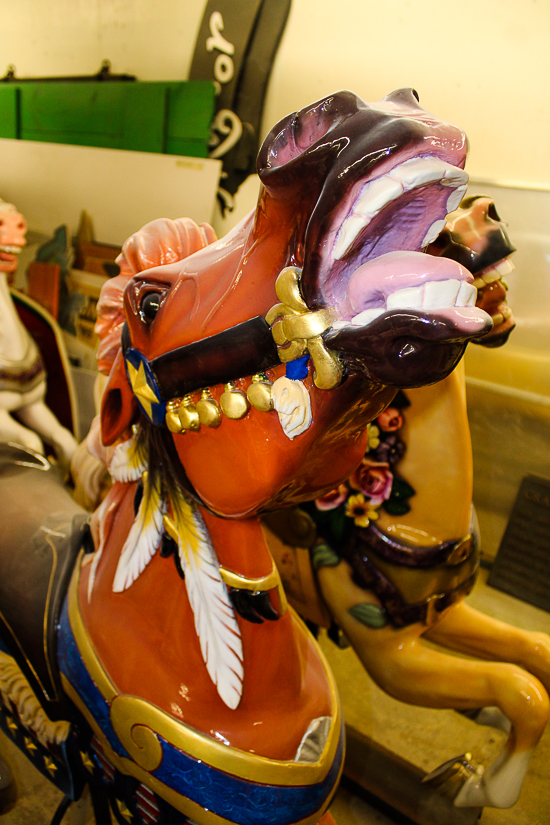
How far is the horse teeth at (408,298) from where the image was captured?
0.27 metres

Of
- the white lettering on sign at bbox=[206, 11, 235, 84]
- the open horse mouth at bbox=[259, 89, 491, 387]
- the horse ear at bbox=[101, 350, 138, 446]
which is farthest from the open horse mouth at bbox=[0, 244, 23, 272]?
the open horse mouth at bbox=[259, 89, 491, 387]

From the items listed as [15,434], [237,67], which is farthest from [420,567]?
[15,434]

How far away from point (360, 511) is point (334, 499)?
1.9 inches

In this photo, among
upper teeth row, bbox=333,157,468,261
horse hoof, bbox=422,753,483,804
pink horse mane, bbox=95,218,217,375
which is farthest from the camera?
horse hoof, bbox=422,753,483,804

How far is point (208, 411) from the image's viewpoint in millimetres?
392

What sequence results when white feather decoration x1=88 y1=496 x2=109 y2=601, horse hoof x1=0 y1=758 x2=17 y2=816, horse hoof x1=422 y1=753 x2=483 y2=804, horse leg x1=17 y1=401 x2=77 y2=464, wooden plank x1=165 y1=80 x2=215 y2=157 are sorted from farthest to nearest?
horse leg x1=17 y1=401 x2=77 y2=464, wooden plank x1=165 y1=80 x2=215 y2=157, horse hoof x1=422 y1=753 x2=483 y2=804, horse hoof x1=0 y1=758 x2=17 y2=816, white feather decoration x1=88 y1=496 x2=109 y2=601

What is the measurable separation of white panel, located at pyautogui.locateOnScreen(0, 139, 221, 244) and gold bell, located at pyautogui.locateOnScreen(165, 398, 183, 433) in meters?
1.38

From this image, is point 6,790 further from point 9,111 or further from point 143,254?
point 9,111

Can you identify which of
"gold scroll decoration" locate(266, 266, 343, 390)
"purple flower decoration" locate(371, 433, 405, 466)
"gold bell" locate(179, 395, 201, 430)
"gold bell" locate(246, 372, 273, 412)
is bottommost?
"purple flower decoration" locate(371, 433, 405, 466)

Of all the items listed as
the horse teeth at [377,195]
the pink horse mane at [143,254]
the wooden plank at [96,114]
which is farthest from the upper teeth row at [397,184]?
the wooden plank at [96,114]

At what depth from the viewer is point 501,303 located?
31.5 inches

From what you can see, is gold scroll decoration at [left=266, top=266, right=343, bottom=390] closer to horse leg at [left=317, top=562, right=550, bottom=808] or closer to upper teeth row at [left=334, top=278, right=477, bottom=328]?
upper teeth row at [left=334, top=278, right=477, bottom=328]

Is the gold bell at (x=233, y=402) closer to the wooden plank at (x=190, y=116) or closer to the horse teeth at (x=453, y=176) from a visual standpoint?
the horse teeth at (x=453, y=176)

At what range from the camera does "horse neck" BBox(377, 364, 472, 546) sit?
826 mm
